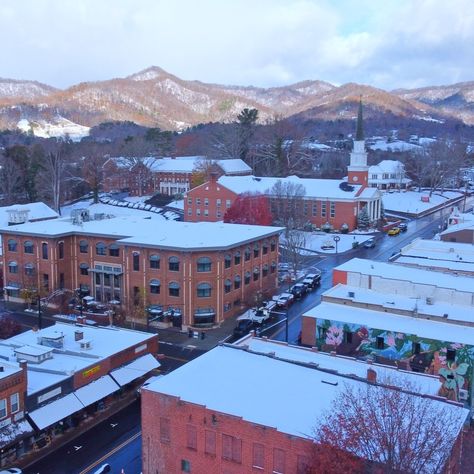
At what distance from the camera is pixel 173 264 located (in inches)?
1531

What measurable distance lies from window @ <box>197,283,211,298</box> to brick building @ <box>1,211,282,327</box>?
6 centimetres

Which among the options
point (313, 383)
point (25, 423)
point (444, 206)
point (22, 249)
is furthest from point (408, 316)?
point (444, 206)

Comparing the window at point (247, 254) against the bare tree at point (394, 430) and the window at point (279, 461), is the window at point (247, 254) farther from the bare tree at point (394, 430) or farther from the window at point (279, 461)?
the window at point (279, 461)

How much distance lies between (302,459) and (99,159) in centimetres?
7857

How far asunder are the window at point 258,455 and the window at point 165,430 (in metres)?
3.21

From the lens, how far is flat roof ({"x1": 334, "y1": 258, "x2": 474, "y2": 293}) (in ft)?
116

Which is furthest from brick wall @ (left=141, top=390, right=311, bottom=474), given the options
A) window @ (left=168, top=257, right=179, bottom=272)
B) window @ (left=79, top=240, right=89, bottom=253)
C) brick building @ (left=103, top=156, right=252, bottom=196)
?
brick building @ (left=103, top=156, right=252, bottom=196)

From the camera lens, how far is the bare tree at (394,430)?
52.3 ft

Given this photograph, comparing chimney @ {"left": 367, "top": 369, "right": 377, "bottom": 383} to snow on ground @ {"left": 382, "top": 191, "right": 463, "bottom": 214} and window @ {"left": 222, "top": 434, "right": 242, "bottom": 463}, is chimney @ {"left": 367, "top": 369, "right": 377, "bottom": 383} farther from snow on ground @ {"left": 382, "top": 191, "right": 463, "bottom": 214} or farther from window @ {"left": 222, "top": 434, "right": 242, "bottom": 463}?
snow on ground @ {"left": 382, "top": 191, "right": 463, "bottom": 214}

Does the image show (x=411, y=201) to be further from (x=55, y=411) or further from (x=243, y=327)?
(x=55, y=411)

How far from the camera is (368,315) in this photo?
32.4 metres

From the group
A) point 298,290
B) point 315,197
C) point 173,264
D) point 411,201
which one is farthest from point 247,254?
point 411,201

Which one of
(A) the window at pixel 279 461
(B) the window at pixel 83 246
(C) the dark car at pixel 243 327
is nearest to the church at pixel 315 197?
(B) the window at pixel 83 246

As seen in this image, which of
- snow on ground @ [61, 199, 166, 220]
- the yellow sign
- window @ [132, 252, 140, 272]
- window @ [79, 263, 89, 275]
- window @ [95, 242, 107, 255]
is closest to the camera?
the yellow sign
